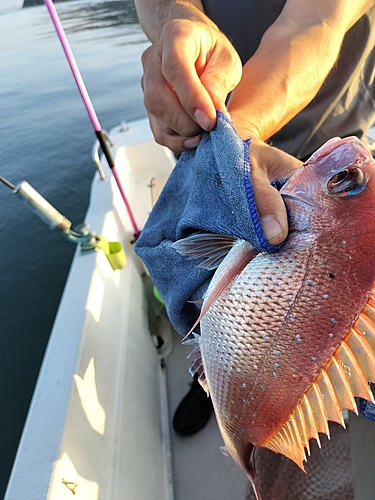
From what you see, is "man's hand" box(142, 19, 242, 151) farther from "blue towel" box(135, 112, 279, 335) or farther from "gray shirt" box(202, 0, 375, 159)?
"gray shirt" box(202, 0, 375, 159)

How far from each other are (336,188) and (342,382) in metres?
0.37

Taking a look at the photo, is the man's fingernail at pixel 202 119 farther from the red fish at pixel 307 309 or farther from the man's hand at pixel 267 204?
the red fish at pixel 307 309

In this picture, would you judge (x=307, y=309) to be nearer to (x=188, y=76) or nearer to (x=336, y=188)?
(x=336, y=188)

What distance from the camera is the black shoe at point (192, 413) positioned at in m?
1.76

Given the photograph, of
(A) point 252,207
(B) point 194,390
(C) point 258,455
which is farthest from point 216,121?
(B) point 194,390

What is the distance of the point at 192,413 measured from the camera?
5.84ft

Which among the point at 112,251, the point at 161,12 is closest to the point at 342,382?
the point at 161,12

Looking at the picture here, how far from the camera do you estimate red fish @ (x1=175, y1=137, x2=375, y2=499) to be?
0.64 meters

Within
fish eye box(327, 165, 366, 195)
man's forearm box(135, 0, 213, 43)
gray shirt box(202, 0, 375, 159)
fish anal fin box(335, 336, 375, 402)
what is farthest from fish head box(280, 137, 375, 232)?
gray shirt box(202, 0, 375, 159)

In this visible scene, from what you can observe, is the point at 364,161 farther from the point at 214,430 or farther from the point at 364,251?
the point at 214,430

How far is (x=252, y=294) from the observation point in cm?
70

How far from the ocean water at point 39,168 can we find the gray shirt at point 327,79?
2361 millimetres

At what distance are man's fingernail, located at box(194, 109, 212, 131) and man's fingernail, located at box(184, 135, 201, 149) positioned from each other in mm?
109

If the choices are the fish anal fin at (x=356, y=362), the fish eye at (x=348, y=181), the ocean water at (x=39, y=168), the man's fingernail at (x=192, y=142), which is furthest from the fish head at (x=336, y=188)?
the ocean water at (x=39, y=168)
